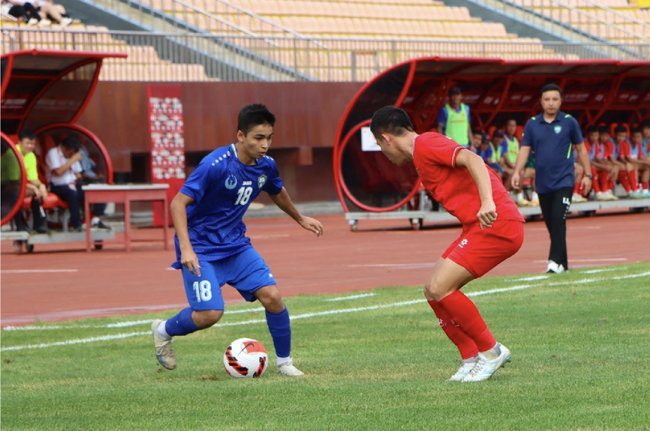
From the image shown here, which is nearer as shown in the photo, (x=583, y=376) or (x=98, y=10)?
(x=583, y=376)

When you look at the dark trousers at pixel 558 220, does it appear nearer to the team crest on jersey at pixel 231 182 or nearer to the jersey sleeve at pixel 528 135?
the jersey sleeve at pixel 528 135

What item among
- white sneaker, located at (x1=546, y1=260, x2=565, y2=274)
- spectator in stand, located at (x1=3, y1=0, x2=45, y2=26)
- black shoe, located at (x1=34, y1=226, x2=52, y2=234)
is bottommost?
black shoe, located at (x1=34, y1=226, x2=52, y2=234)

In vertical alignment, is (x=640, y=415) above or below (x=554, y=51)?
below

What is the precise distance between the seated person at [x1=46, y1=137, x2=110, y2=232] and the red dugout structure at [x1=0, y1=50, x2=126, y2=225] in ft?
0.74

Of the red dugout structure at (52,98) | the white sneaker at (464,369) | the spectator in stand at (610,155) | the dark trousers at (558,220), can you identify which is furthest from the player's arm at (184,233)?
the spectator in stand at (610,155)

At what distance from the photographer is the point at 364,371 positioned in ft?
26.1

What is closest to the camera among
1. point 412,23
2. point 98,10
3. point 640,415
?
point 640,415

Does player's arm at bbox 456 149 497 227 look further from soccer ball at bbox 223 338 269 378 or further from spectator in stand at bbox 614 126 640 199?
spectator in stand at bbox 614 126 640 199

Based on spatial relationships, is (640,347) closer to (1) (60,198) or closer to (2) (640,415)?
(2) (640,415)

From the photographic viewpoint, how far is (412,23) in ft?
118

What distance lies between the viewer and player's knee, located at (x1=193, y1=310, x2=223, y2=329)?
8.21 metres

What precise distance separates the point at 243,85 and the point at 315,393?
2209cm

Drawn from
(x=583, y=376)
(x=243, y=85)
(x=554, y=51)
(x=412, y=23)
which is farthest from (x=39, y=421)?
(x=412, y=23)

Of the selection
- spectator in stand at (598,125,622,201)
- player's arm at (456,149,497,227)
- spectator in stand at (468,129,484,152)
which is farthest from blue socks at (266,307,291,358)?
spectator in stand at (598,125,622,201)
